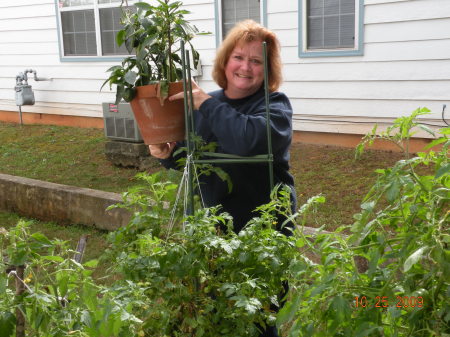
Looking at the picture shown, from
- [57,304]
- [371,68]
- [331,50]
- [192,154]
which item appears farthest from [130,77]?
[331,50]

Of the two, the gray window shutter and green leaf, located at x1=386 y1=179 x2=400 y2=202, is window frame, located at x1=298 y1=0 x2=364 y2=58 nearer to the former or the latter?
the gray window shutter

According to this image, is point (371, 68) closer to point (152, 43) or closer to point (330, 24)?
point (330, 24)

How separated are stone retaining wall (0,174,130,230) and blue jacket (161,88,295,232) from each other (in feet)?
9.67

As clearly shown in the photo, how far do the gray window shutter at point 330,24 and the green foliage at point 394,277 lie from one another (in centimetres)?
558

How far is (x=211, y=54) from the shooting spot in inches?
325

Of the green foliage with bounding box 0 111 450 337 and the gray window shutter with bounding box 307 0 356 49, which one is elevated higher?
the gray window shutter with bounding box 307 0 356 49

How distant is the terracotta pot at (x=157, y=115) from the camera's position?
2.70 m

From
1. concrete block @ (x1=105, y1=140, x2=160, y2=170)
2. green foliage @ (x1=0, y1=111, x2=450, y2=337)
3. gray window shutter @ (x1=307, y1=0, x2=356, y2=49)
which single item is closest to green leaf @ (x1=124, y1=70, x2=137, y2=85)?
green foliage @ (x1=0, y1=111, x2=450, y2=337)

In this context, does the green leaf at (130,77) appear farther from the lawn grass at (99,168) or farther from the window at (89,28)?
the window at (89,28)

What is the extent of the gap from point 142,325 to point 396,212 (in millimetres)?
977

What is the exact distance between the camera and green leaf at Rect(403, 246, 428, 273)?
51.3 inches

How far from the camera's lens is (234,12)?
7984 mm

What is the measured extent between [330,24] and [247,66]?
15.0ft

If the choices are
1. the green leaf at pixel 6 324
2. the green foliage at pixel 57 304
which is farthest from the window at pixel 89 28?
the green leaf at pixel 6 324
